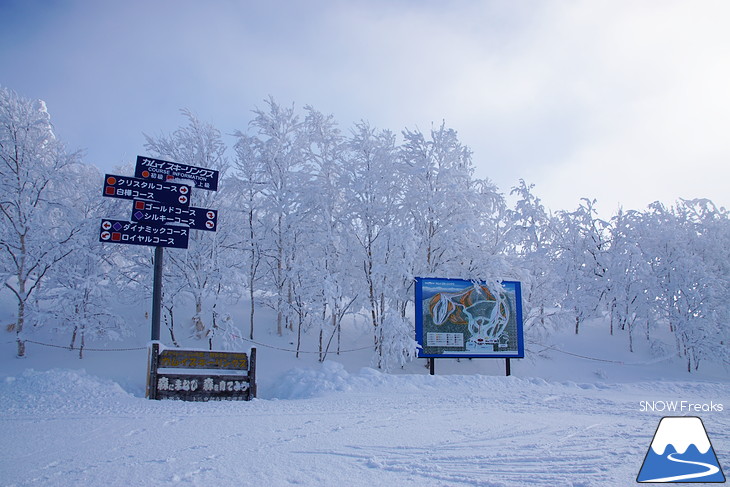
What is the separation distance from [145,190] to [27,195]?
26.4ft

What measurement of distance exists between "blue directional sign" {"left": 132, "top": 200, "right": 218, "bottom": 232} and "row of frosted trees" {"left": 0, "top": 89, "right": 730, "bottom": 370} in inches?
144

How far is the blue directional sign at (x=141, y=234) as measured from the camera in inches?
454

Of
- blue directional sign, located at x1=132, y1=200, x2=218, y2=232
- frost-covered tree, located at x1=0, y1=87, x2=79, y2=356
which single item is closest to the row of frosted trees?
frost-covered tree, located at x1=0, y1=87, x2=79, y2=356

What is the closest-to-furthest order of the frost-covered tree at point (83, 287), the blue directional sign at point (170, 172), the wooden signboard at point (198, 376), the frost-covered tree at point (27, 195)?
the wooden signboard at point (198, 376) < the blue directional sign at point (170, 172) < the frost-covered tree at point (83, 287) < the frost-covered tree at point (27, 195)

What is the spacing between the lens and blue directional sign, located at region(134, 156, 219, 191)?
12219 mm

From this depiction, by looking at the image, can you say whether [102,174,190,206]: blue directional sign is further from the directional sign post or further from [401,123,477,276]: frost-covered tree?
[401,123,477,276]: frost-covered tree

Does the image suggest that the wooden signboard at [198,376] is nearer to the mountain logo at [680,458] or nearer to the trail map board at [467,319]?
the trail map board at [467,319]

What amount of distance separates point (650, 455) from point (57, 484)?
5581 millimetres

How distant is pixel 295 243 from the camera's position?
18969 mm

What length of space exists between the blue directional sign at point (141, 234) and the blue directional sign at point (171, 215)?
0.17 metres

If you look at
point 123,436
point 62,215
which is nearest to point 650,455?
point 123,436

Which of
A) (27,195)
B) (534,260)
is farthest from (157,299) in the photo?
(534,260)

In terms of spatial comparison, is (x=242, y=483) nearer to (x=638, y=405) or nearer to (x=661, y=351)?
(x=638, y=405)

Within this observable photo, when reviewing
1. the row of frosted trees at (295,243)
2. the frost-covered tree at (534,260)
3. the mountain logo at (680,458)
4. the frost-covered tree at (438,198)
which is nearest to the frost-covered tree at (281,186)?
the row of frosted trees at (295,243)
